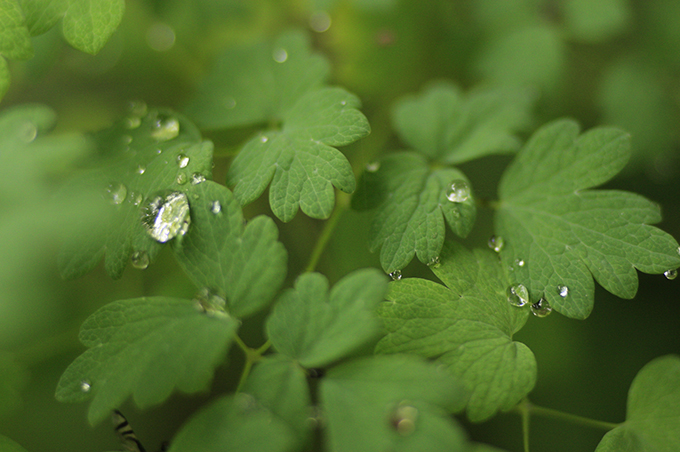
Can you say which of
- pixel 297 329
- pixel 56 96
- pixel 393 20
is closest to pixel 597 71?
pixel 393 20

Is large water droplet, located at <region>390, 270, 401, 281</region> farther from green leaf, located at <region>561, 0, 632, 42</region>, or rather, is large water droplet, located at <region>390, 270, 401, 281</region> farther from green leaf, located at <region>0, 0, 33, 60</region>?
green leaf, located at <region>561, 0, 632, 42</region>

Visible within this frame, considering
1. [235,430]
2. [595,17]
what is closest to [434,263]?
[235,430]

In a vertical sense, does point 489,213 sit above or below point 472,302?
below

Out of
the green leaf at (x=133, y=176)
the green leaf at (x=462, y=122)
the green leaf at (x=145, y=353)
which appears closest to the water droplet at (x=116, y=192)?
the green leaf at (x=133, y=176)

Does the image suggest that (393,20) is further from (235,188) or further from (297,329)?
(297,329)

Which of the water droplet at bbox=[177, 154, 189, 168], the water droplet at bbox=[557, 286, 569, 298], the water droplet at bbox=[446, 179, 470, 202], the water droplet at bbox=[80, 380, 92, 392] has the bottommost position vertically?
the water droplet at bbox=[80, 380, 92, 392]

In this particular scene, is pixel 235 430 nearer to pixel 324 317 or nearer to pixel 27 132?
pixel 324 317

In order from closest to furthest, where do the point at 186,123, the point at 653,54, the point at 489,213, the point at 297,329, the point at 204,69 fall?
the point at 297,329
the point at 186,123
the point at 489,213
the point at 204,69
the point at 653,54

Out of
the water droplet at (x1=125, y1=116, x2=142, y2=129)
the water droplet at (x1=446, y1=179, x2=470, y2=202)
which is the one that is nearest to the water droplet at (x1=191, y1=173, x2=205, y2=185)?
the water droplet at (x1=125, y1=116, x2=142, y2=129)

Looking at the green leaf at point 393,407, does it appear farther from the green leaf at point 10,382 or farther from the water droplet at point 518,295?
the green leaf at point 10,382
